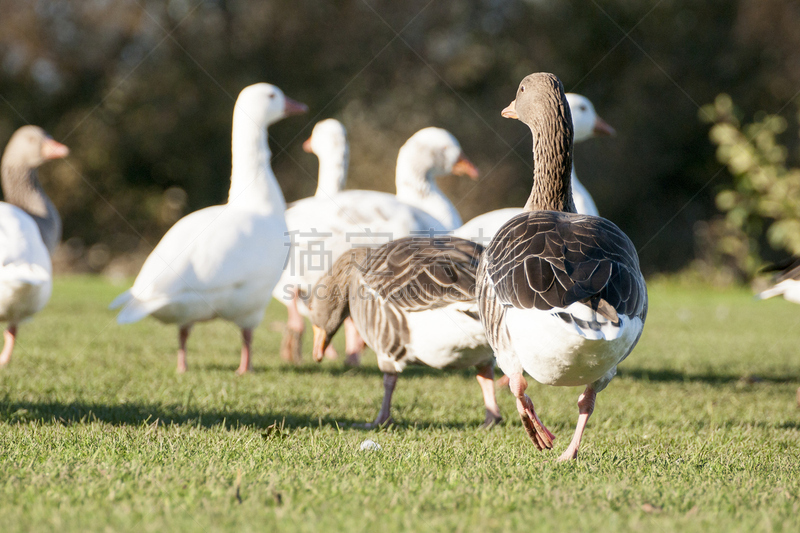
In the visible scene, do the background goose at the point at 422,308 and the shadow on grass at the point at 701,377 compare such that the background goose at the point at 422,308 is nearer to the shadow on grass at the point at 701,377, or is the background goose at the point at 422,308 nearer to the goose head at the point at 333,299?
the goose head at the point at 333,299

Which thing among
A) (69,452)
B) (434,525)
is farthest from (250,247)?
(434,525)

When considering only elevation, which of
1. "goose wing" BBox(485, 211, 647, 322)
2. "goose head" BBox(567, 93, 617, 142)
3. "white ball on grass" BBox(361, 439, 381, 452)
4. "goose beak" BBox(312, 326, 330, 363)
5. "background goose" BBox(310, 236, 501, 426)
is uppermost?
"goose head" BBox(567, 93, 617, 142)

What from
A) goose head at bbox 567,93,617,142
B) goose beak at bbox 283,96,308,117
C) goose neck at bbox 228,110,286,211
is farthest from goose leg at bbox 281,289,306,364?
goose head at bbox 567,93,617,142

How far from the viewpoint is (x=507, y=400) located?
17.1 ft

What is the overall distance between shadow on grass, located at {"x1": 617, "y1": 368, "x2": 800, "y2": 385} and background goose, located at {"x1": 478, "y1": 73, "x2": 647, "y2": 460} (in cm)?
A: 299

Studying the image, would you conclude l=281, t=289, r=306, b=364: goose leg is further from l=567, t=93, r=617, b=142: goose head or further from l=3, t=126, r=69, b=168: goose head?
l=567, t=93, r=617, b=142: goose head

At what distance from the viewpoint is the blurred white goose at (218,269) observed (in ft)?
18.3

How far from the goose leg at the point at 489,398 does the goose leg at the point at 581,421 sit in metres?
0.83

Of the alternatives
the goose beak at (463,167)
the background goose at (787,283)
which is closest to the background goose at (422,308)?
the background goose at (787,283)

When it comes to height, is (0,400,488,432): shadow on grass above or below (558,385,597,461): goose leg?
below

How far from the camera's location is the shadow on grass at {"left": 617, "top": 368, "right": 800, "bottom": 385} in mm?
5977

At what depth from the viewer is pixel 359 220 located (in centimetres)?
704

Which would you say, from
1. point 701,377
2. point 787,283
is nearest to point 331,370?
point 701,377

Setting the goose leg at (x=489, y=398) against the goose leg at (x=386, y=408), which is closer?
the goose leg at (x=386, y=408)
